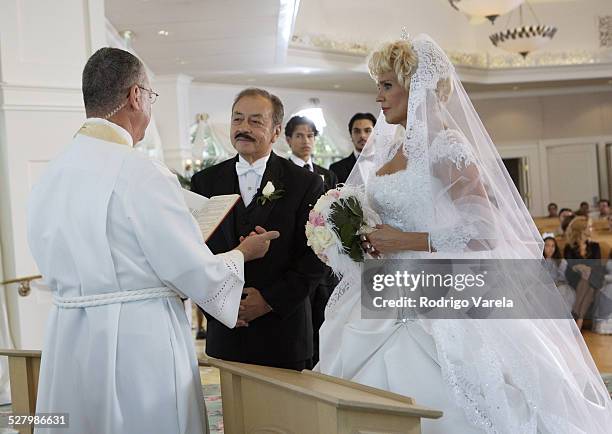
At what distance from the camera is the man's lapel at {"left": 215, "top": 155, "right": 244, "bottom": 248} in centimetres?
370

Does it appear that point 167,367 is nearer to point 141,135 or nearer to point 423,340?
point 141,135

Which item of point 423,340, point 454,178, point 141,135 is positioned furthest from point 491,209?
point 141,135

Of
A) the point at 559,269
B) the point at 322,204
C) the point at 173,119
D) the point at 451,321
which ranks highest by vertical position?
the point at 173,119

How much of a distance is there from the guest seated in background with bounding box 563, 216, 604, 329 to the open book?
25.7ft

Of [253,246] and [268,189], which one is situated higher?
[268,189]

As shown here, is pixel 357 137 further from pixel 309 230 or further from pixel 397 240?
pixel 397 240

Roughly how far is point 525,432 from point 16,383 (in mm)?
1954

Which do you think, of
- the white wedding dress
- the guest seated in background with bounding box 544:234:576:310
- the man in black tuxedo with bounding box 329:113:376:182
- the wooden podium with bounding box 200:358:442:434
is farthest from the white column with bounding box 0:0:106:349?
the guest seated in background with bounding box 544:234:576:310

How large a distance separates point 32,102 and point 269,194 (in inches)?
102

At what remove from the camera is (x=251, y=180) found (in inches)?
149

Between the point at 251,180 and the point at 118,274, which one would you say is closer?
the point at 118,274

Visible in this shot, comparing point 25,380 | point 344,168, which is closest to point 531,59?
point 344,168

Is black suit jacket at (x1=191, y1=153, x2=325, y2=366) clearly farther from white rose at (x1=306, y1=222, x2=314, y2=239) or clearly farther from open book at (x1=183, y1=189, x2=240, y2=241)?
open book at (x1=183, y1=189, x2=240, y2=241)

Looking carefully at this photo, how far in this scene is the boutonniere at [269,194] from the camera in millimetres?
3641
